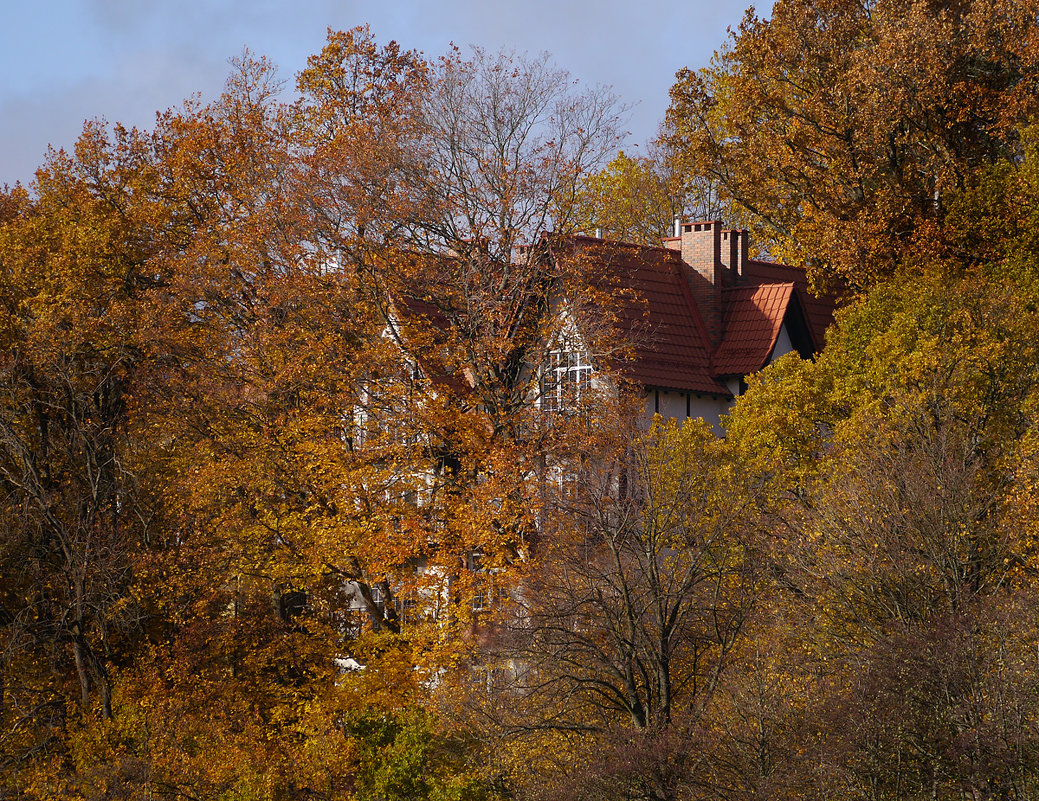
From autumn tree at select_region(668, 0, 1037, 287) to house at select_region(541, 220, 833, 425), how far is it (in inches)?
105

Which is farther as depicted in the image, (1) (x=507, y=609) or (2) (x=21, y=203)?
(2) (x=21, y=203)

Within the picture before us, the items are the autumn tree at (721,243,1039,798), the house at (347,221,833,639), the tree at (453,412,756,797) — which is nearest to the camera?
the autumn tree at (721,243,1039,798)

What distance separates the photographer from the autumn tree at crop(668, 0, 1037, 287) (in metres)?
35.1

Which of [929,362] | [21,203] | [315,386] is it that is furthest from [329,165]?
[929,362]

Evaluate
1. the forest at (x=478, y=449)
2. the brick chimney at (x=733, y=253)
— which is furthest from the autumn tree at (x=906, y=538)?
the brick chimney at (x=733, y=253)

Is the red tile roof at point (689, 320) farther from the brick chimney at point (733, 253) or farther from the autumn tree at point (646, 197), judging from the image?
the autumn tree at point (646, 197)

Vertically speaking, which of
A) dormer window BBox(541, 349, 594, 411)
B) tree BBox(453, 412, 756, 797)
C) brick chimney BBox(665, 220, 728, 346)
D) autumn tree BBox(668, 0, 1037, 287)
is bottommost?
tree BBox(453, 412, 756, 797)

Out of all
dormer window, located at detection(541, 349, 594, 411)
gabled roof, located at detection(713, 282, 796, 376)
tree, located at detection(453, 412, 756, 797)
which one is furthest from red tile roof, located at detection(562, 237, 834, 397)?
tree, located at detection(453, 412, 756, 797)

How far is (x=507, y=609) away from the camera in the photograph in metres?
29.4

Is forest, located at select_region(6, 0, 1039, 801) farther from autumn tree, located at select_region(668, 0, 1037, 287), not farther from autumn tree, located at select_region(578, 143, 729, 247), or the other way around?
autumn tree, located at select_region(578, 143, 729, 247)

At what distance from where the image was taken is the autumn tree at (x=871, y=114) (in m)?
35.1

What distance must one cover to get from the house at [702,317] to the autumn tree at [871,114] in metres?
2.66

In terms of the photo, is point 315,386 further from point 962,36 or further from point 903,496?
point 962,36

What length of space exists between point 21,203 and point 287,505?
44.0ft
